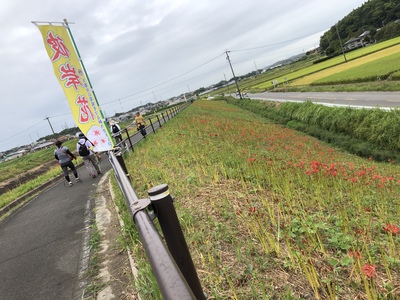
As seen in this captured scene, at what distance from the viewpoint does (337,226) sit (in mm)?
3432

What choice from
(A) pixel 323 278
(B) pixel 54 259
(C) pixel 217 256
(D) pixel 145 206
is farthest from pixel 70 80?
(A) pixel 323 278

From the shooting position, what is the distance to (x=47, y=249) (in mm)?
4871

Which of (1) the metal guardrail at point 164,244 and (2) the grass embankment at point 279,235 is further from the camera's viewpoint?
(2) the grass embankment at point 279,235

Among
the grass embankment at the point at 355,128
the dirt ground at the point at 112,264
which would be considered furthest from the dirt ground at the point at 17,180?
the grass embankment at the point at 355,128

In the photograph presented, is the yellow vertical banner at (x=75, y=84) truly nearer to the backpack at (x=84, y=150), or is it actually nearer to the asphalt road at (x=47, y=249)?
the asphalt road at (x=47, y=249)

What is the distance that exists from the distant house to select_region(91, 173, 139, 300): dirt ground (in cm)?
8549

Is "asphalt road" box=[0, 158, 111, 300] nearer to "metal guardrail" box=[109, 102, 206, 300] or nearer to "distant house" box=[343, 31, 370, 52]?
"metal guardrail" box=[109, 102, 206, 300]

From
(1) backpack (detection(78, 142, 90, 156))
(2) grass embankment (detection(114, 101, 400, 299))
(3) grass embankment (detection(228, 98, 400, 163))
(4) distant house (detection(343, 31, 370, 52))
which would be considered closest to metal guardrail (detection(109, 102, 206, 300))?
(2) grass embankment (detection(114, 101, 400, 299))

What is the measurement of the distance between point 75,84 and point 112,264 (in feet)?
12.9

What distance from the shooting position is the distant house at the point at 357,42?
72.6 metres

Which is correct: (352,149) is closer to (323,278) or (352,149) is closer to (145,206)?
(323,278)

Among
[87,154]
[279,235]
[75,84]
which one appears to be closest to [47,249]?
[75,84]

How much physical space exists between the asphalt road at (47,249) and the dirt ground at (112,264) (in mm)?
268

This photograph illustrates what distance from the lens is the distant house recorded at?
72.6 metres
